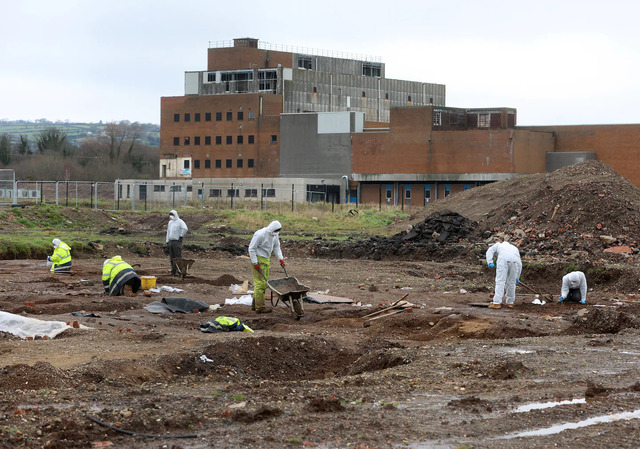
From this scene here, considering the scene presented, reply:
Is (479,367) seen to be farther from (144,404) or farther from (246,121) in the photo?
(246,121)

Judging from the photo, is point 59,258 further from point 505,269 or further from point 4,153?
point 4,153

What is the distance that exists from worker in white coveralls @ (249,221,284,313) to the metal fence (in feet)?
130

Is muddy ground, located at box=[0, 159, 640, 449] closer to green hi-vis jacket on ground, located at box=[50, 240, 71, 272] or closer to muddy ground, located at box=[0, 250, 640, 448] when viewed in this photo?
muddy ground, located at box=[0, 250, 640, 448]

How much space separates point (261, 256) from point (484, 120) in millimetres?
67465

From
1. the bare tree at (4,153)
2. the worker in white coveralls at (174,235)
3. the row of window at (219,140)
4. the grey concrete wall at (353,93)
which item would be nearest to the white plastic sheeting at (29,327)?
the worker in white coveralls at (174,235)

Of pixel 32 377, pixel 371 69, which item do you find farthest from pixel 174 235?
pixel 371 69

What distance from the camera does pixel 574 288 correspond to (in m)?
21.0

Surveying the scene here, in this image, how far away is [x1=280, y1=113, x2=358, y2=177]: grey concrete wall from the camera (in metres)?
88.6

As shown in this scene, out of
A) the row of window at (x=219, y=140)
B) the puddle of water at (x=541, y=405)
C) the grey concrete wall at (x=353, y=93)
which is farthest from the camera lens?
the grey concrete wall at (x=353, y=93)

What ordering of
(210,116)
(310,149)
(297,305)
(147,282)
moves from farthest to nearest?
(210,116), (310,149), (147,282), (297,305)

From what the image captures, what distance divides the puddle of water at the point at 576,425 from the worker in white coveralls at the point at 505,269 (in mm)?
10318

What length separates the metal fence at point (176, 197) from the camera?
65.1m

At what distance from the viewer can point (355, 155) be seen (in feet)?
284

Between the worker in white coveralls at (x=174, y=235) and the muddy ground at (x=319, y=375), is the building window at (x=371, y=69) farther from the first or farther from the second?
the muddy ground at (x=319, y=375)
